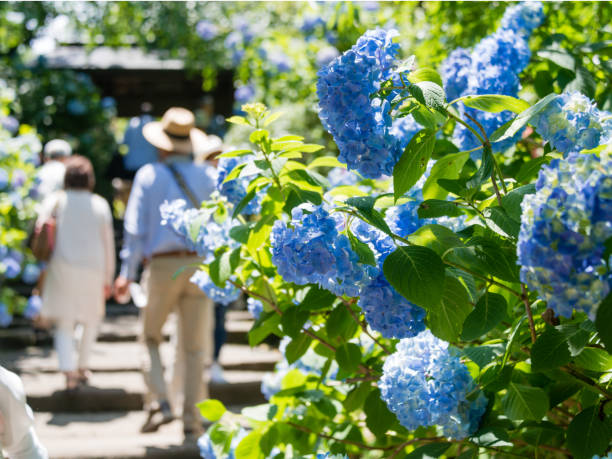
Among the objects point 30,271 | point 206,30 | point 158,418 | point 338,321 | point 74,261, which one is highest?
point 206,30

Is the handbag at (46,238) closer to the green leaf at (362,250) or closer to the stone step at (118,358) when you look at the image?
the stone step at (118,358)

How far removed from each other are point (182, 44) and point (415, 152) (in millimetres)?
11103

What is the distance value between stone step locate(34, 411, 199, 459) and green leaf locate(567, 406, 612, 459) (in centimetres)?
329

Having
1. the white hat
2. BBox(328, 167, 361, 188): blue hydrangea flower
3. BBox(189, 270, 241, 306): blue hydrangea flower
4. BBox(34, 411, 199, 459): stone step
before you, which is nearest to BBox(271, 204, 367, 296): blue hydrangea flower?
BBox(189, 270, 241, 306): blue hydrangea flower

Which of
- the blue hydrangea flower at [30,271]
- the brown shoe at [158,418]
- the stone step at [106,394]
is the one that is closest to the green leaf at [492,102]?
the brown shoe at [158,418]

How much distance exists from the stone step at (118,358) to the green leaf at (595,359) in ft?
15.5

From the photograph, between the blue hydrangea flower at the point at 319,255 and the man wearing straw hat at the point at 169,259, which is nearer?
the blue hydrangea flower at the point at 319,255

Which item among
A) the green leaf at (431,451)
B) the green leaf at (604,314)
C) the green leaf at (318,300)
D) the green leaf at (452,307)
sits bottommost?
the green leaf at (431,451)

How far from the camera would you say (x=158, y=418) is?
4.62 meters

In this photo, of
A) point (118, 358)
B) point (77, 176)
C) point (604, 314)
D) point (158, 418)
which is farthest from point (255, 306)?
point (118, 358)

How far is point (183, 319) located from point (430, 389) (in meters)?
3.06

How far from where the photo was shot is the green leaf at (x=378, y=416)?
1.73m

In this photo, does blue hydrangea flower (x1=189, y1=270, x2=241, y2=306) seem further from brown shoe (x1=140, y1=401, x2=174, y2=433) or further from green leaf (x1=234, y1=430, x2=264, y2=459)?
brown shoe (x1=140, y1=401, x2=174, y2=433)

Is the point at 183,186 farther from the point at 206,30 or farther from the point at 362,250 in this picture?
the point at 206,30
